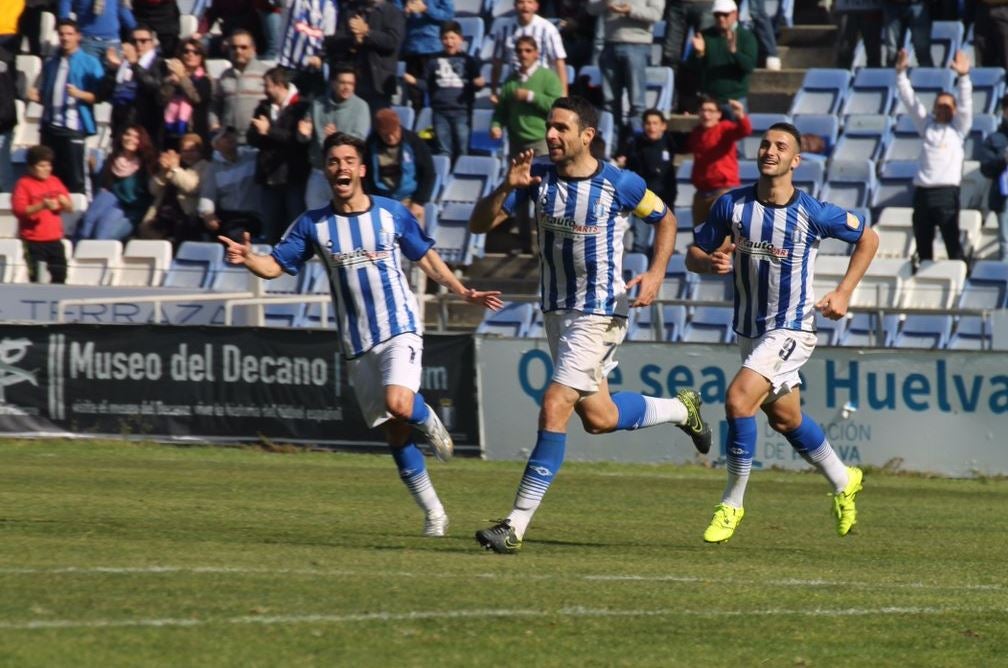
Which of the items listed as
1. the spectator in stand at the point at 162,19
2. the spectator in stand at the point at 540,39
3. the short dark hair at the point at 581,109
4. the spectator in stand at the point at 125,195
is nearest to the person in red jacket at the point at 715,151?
the spectator in stand at the point at 540,39

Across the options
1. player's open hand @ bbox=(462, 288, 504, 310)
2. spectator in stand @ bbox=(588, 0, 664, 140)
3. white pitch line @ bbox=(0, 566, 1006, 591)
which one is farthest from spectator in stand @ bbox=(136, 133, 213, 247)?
white pitch line @ bbox=(0, 566, 1006, 591)

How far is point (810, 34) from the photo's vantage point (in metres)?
22.7

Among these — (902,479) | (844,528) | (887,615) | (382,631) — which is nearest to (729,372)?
(902,479)

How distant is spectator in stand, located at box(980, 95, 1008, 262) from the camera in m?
18.6

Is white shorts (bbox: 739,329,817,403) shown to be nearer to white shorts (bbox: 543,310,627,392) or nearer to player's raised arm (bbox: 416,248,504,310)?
white shorts (bbox: 543,310,627,392)

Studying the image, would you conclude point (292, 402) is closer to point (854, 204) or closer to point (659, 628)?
point (854, 204)

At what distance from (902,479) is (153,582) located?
407 inches

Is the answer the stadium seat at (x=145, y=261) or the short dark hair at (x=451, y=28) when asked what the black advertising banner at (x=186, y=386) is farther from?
the short dark hair at (x=451, y=28)

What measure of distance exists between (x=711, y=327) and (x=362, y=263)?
9.05 m

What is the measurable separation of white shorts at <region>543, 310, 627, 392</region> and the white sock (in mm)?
795

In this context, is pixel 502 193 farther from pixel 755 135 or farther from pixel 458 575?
pixel 755 135

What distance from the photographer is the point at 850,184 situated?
19.7 meters

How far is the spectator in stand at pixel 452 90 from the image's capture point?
822 inches

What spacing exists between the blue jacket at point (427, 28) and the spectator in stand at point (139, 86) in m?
3.19
